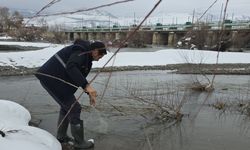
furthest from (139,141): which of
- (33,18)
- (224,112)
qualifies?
(33,18)

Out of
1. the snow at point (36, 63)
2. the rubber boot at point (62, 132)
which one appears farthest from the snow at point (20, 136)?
the rubber boot at point (62, 132)

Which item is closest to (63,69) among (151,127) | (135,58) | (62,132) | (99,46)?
(99,46)

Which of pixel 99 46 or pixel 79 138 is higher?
pixel 99 46

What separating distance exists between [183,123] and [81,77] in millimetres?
3257

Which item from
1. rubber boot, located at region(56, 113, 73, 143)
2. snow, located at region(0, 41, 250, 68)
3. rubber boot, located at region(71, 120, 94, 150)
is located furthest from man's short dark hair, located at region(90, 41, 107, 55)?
snow, located at region(0, 41, 250, 68)

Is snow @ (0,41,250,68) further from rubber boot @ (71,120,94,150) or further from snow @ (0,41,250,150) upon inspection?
rubber boot @ (71,120,94,150)

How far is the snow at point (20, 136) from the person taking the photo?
177 inches

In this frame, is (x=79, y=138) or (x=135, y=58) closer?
(x=79, y=138)

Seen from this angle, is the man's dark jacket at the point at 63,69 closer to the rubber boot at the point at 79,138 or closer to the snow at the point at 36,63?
the rubber boot at the point at 79,138

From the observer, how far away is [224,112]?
29.3 ft

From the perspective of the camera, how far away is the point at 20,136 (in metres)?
4.86

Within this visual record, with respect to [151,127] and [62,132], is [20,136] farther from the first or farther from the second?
[151,127]

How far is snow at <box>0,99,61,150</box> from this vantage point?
448cm

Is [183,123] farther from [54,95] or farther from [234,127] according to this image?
[54,95]
